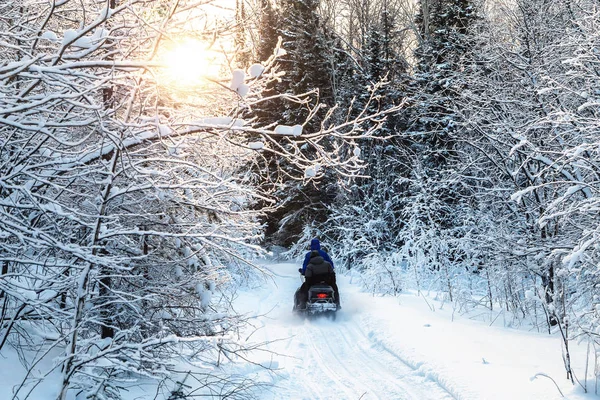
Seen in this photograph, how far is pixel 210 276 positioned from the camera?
17.2 ft

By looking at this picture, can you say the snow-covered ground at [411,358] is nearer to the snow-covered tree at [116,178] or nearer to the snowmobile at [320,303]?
the snowmobile at [320,303]

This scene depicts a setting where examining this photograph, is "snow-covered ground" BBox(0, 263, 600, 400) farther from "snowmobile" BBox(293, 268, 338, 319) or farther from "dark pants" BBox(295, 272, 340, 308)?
"dark pants" BBox(295, 272, 340, 308)

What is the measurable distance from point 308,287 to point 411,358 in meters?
5.05

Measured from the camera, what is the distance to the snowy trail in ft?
20.0


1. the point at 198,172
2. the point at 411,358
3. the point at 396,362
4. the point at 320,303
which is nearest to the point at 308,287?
the point at 320,303

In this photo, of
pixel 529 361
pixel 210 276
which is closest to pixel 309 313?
pixel 529 361

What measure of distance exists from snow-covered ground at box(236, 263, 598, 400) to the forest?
57 cm

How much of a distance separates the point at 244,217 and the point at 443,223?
17.4 meters

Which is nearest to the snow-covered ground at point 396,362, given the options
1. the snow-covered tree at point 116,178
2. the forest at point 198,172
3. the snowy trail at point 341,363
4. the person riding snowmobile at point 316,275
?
the snowy trail at point 341,363

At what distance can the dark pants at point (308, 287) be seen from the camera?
38.9ft

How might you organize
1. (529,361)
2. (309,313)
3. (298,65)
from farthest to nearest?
1. (298,65)
2. (309,313)
3. (529,361)

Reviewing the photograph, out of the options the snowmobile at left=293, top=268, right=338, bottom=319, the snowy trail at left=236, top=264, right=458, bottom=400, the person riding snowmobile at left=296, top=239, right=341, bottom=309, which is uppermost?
the person riding snowmobile at left=296, top=239, right=341, bottom=309

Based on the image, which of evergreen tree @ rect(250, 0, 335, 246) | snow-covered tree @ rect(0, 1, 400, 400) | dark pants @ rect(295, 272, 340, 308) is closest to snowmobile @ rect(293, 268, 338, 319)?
dark pants @ rect(295, 272, 340, 308)

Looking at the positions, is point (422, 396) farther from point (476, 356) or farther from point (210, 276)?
point (210, 276)
